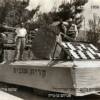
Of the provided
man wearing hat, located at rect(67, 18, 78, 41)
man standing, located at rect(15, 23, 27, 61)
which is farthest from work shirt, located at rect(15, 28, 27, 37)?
man wearing hat, located at rect(67, 18, 78, 41)

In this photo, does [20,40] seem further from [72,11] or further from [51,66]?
[72,11]

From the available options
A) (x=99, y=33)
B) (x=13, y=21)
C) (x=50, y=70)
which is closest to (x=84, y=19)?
(x=99, y=33)

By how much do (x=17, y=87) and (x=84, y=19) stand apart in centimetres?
2281

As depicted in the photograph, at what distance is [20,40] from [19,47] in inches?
10.6

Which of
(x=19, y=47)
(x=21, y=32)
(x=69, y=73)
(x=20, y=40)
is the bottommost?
(x=69, y=73)

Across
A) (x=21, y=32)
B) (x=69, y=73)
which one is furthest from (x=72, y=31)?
(x=69, y=73)

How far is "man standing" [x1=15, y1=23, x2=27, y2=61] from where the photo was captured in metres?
12.4

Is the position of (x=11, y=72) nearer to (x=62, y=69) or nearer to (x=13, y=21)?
(x=62, y=69)

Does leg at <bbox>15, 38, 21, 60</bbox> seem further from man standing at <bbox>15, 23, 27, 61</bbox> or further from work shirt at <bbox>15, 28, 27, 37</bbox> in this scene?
work shirt at <bbox>15, 28, 27, 37</bbox>

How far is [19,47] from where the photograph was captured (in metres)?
12.5

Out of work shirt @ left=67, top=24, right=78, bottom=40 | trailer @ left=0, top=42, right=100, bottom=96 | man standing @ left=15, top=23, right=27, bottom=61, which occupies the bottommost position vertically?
trailer @ left=0, top=42, right=100, bottom=96

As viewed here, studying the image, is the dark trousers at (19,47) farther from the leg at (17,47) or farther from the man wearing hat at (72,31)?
the man wearing hat at (72,31)

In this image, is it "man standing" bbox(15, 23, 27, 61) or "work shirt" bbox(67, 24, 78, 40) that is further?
"man standing" bbox(15, 23, 27, 61)

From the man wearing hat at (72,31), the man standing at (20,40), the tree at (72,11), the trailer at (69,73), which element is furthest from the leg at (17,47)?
the tree at (72,11)
